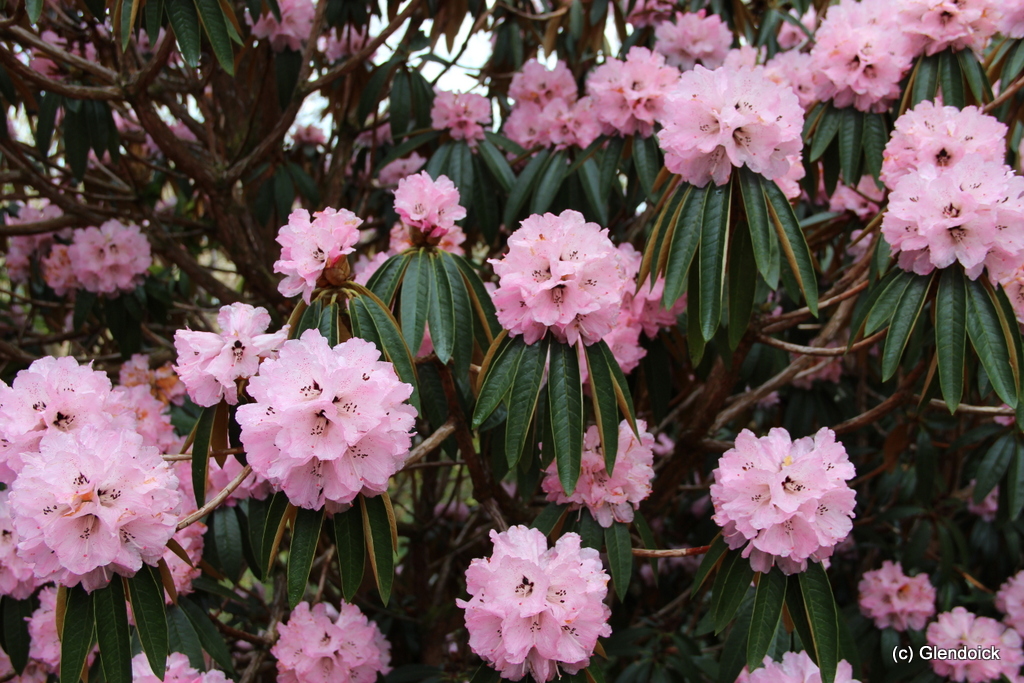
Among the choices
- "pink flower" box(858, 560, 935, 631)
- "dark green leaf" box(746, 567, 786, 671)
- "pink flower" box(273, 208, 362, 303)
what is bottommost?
"pink flower" box(858, 560, 935, 631)

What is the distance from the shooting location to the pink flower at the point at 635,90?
5.56 feet

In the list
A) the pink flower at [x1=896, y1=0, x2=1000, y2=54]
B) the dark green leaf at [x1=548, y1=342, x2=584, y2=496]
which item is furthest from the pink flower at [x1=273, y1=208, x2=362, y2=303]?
the pink flower at [x1=896, y1=0, x2=1000, y2=54]

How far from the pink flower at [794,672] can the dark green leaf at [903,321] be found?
48 centimetres

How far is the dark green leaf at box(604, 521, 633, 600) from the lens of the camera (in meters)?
1.24

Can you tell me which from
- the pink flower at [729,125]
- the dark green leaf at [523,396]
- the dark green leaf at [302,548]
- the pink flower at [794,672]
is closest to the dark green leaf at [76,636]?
the dark green leaf at [302,548]

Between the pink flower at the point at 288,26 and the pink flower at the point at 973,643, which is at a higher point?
the pink flower at the point at 288,26

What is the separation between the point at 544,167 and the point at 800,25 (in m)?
0.89

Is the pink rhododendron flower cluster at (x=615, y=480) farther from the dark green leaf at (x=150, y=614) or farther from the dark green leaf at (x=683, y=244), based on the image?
the dark green leaf at (x=150, y=614)

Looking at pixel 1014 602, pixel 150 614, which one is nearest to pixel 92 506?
pixel 150 614

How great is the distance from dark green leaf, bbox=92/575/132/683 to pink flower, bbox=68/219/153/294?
3.84ft

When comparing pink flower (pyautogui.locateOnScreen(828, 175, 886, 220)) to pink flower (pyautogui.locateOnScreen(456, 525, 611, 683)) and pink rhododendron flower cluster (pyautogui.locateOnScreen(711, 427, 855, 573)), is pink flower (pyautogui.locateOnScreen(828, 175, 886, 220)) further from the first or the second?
pink flower (pyautogui.locateOnScreen(456, 525, 611, 683))

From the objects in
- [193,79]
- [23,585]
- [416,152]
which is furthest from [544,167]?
[23,585]

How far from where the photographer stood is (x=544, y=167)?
6.07 feet

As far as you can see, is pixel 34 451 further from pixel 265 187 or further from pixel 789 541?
pixel 265 187
